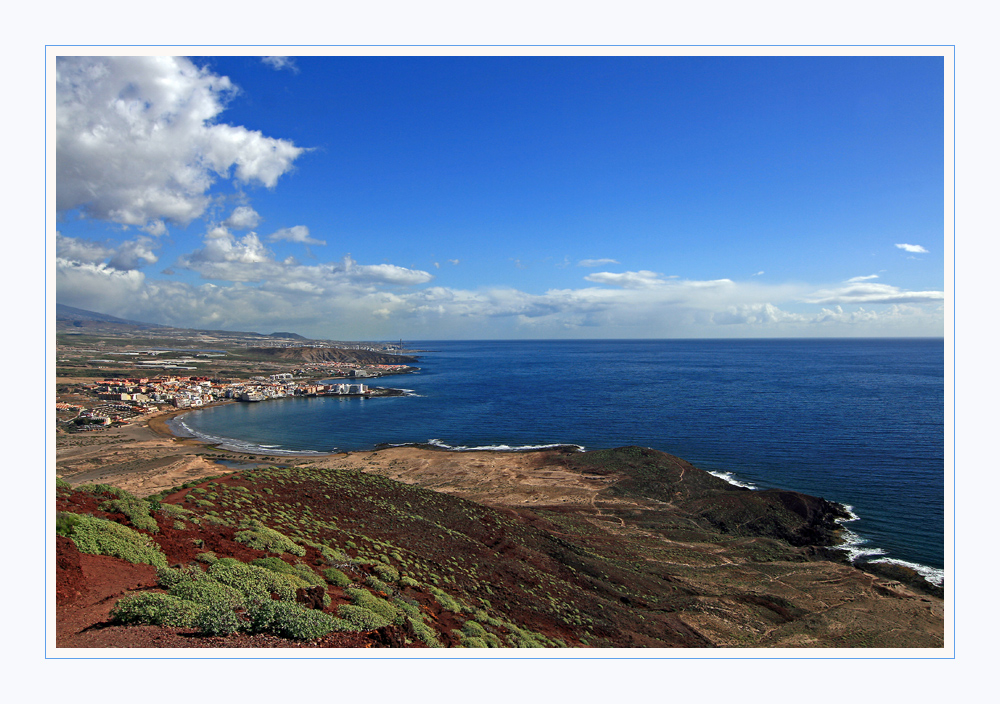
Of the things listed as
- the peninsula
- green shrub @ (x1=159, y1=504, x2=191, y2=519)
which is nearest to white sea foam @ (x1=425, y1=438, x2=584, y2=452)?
the peninsula

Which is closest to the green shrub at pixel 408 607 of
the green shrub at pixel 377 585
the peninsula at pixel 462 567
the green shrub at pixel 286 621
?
the peninsula at pixel 462 567

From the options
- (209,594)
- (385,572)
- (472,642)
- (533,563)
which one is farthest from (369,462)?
(209,594)

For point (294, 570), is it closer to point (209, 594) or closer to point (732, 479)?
point (209, 594)

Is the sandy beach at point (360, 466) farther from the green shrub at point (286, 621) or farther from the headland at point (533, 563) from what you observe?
the green shrub at point (286, 621)

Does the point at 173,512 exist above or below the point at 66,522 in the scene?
below

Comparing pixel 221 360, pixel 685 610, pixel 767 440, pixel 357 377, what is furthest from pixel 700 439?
pixel 221 360

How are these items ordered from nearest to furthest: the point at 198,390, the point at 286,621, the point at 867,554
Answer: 1. the point at 286,621
2. the point at 867,554
3. the point at 198,390
